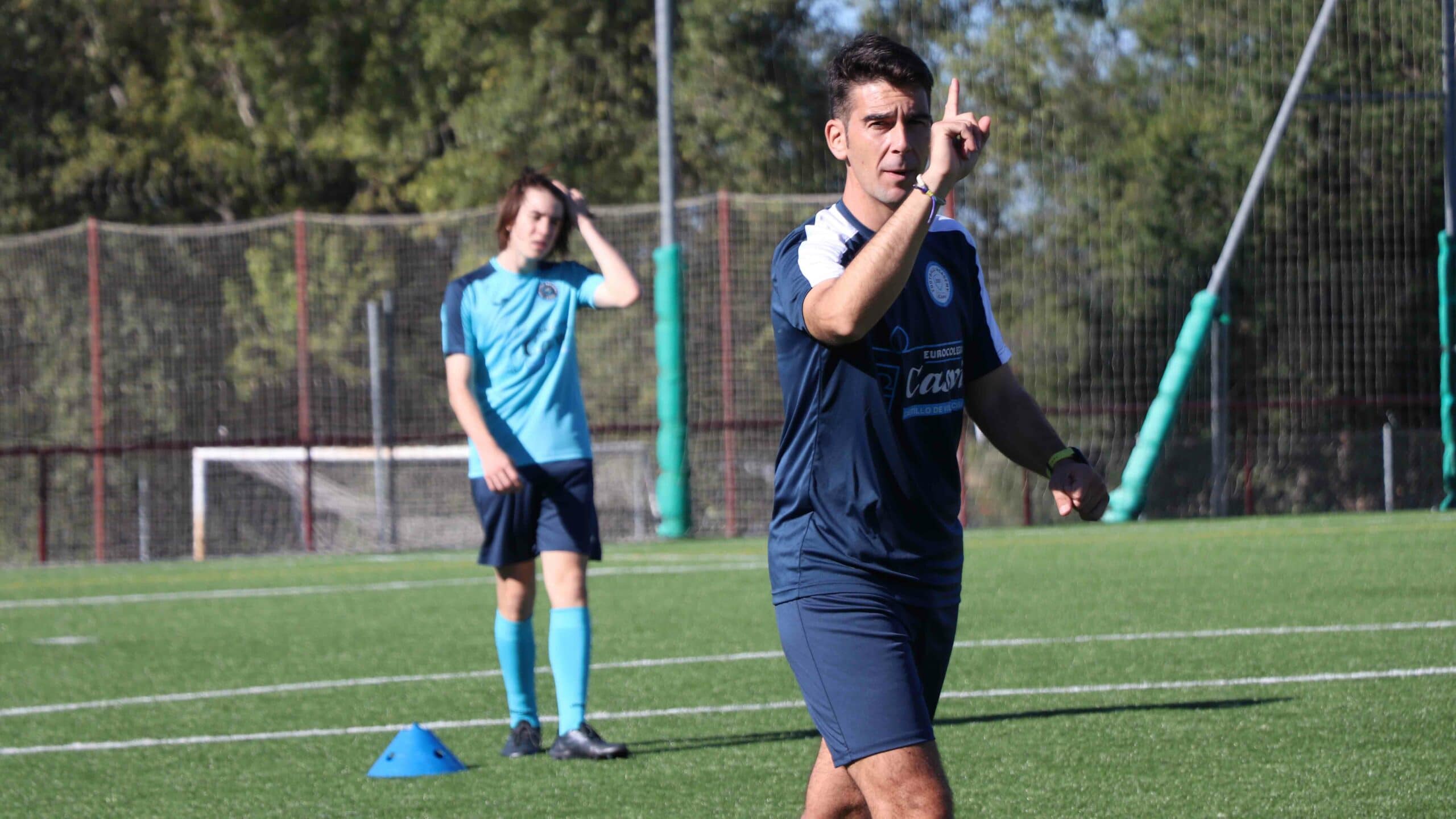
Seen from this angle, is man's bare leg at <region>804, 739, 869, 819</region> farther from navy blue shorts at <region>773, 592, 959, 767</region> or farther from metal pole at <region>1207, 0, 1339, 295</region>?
metal pole at <region>1207, 0, 1339, 295</region>

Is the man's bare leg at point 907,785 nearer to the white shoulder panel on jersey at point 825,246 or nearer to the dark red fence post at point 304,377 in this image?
the white shoulder panel on jersey at point 825,246

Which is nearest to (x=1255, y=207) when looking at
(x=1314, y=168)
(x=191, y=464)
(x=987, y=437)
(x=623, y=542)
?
(x=1314, y=168)

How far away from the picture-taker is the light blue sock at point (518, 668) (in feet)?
19.4

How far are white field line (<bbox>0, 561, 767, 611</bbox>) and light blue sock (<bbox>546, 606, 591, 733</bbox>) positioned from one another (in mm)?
6692

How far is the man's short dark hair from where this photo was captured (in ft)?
10.2

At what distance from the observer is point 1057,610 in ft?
30.5

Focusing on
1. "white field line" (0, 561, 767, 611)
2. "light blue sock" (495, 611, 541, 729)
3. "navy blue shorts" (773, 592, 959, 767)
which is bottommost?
"white field line" (0, 561, 767, 611)

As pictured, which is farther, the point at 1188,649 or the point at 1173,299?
the point at 1173,299

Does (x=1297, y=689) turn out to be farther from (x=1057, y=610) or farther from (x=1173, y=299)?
(x=1173, y=299)

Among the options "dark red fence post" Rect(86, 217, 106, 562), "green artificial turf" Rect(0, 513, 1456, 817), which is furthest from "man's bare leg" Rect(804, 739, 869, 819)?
"dark red fence post" Rect(86, 217, 106, 562)

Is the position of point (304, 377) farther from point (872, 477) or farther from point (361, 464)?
point (872, 477)

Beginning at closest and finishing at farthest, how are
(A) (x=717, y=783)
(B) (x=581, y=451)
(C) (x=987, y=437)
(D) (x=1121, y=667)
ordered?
(C) (x=987, y=437)
(A) (x=717, y=783)
(B) (x=581, y=451)
(D) (x=1121, y=667)

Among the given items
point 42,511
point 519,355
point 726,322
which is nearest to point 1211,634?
point 519,355

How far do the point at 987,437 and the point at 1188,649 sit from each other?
4471 millimetres
